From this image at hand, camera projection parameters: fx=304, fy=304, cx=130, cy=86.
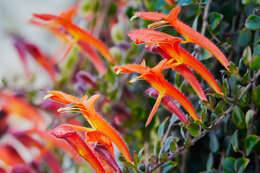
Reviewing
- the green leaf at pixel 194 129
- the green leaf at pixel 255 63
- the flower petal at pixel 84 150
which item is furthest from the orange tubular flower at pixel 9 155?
the green leaf at pixel 255 63

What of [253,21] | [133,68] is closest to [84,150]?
[133,68]

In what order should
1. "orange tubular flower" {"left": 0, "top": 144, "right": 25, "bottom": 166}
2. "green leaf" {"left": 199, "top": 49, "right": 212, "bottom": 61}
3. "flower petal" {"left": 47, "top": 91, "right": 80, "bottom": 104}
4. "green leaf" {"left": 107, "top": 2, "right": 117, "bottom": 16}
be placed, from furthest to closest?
1. "green leaf" {"left": 107, "top": 2, "right": 117, "bottom": 16}
2. "orange tubular flower" {"left": 0, "top": 144, "right": 25, "bottom": 166}
3. "green leaf" {"left": 199, "top": 49, "right": 212, "bottom": 61}
4. "flower petal" {"left": 47, "top": 91, "right": 80, "bottom": 104}

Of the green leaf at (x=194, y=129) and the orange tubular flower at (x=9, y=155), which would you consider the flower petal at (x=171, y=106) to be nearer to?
the green leaf at (x=194, y=129)

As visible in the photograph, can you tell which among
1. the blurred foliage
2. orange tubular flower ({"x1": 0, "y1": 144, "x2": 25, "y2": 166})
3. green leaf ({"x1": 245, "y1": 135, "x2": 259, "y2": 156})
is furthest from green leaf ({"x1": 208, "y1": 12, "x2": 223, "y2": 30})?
orange tubular flower ({"x1": 0, "y1": 144, "x2": 25, "y2": 166})

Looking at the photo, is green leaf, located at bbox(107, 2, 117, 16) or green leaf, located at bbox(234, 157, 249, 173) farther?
green leaf, located at bbox(107, 2, 117, 16)

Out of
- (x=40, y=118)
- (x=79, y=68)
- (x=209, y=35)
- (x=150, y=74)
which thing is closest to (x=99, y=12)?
(x=79, y=68)

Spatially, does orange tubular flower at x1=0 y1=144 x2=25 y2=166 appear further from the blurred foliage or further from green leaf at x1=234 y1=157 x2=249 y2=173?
green leaf at x1=234 y1=157 x2=249 y2=173

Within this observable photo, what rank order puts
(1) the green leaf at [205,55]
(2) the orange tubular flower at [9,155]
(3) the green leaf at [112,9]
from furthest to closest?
(3) the green leaf at [112,9], (2) the orange tubular flower at [9,155], (1) the green leaf at [205,55]
